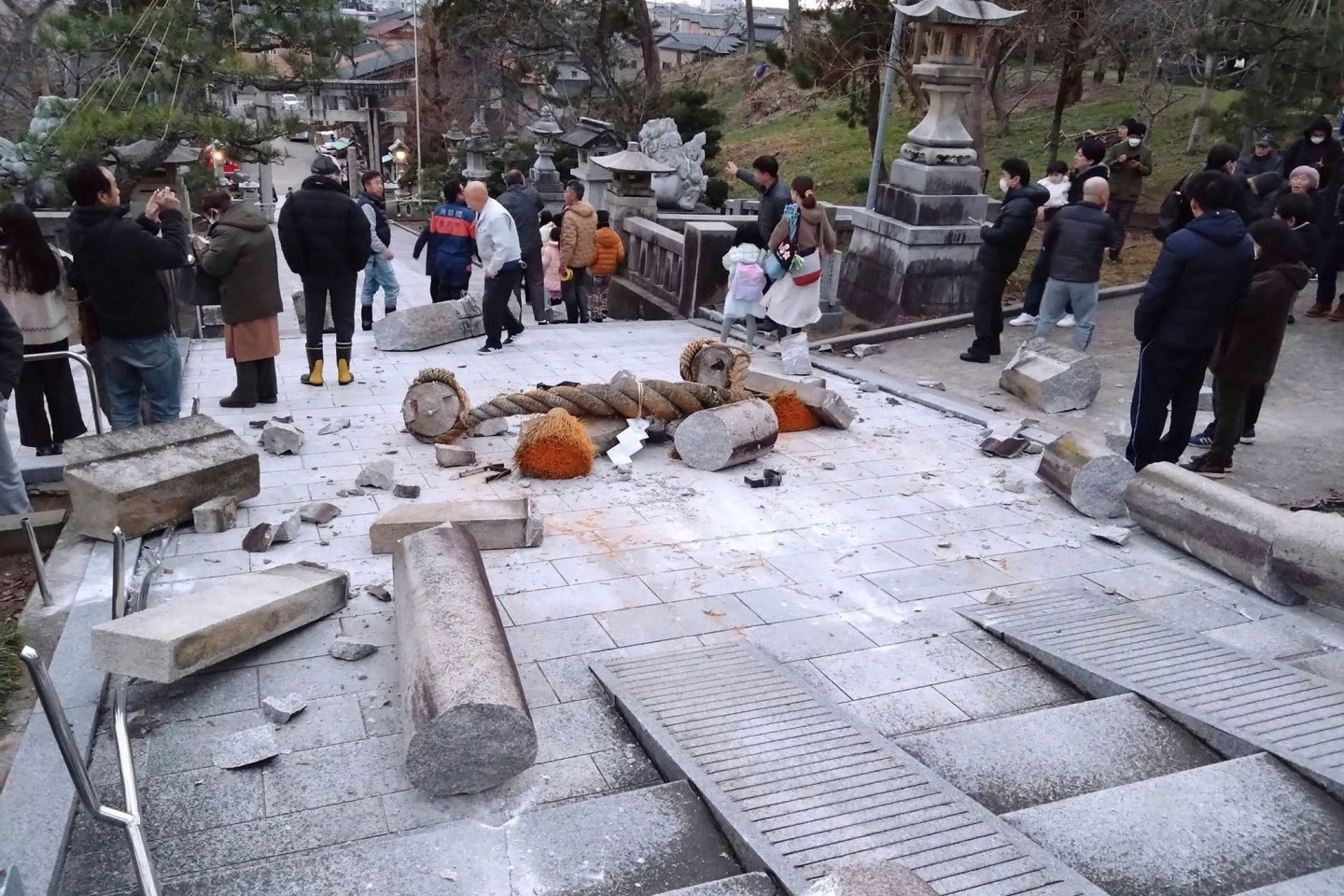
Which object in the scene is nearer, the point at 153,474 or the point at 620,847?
the point at 620,847

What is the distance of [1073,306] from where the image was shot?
8.88 metres

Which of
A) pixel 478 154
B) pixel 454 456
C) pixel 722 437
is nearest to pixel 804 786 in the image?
pixel 722 437

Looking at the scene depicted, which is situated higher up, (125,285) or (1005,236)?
(1005,236)

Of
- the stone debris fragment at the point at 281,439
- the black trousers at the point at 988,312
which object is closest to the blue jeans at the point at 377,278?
the stone debris fragment at the point at 281,439

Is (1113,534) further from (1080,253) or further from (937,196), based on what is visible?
(937,196)

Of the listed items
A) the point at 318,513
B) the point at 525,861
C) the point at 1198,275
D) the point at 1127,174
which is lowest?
the point at 318,513

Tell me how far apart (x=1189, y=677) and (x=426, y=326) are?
24.9 feet

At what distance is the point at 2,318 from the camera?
16.1ft

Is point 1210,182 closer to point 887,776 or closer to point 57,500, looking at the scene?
point 887,776

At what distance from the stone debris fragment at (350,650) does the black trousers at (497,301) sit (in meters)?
5.65

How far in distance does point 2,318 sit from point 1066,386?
7093 millimetres

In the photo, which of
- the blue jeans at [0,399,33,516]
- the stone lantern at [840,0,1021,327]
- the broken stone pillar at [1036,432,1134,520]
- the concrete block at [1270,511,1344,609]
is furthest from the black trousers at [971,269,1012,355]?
the blue jeans at [0,399,33,516]

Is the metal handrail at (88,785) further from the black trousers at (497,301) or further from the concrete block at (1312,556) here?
the black trousers at (497,301)

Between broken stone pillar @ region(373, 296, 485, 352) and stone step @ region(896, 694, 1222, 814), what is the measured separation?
728 cm
